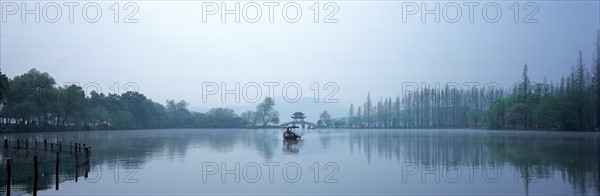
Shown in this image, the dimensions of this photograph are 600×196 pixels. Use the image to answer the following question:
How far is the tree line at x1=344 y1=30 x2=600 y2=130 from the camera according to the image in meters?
82.2

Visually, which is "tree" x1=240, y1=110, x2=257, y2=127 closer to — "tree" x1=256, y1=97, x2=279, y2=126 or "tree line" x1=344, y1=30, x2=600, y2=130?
"tree" x1=256, y1=97, x2=279, y2=126

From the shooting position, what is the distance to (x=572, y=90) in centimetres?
8369

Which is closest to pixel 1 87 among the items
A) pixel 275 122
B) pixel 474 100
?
pixel 275 122

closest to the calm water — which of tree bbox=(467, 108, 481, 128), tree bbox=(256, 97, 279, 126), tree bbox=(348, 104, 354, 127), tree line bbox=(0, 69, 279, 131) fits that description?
tree line bbox=(0, 69, 279, 131)

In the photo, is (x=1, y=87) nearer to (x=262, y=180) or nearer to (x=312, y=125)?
(x=262, y=180)

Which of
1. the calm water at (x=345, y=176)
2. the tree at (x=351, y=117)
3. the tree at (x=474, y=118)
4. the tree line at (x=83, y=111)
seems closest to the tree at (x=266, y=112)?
the tree line at (x=83, y=111)

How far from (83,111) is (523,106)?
245 feet

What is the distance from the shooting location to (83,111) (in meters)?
89.8

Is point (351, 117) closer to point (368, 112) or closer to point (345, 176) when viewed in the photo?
point (368, 112)

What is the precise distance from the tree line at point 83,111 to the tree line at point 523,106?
49.3 metres

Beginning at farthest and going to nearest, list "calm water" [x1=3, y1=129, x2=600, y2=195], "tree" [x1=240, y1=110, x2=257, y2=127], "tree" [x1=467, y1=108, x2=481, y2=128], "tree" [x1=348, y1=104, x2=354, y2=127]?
"tree" [x1=348, y1=104, x2=354, y2=127] < "tree" [x1=240, y1=110, x2=257, y2=127] < "tree" [x1=467, y1=108, x2=481, y2=128] < "calm water" [x1=3, y1=129, x2=600, y2=195]

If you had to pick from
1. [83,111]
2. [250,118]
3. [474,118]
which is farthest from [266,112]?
[83,111]

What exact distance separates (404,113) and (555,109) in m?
85.4

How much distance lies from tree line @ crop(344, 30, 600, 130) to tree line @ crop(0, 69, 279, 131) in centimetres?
4927
